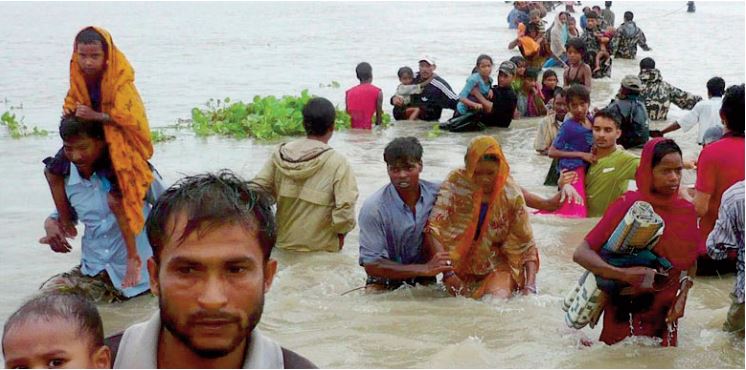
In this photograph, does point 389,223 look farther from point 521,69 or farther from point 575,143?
point 521,69

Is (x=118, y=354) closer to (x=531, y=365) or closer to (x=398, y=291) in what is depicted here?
(x=531, y=365)

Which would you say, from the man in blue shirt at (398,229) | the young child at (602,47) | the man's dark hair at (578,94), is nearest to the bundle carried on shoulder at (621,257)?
the man in blue shirt at (398,229)

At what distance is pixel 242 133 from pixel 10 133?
3.07m

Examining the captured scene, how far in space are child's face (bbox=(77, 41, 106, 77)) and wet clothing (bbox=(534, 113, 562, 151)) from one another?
5414 millimetres

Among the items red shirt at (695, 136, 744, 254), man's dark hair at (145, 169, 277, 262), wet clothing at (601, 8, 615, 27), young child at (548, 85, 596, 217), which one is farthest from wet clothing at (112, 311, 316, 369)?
wet clothing at (601, 8, 615, 27)

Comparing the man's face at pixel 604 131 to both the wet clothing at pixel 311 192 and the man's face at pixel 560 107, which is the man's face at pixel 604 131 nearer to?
the man's face at pixel 560 107

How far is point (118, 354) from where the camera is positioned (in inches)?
85.7

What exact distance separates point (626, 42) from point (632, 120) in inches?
556

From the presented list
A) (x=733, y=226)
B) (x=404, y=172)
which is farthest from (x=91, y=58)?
(x=733, y=226)

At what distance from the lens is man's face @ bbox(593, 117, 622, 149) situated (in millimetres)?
7219

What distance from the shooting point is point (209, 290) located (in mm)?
2119

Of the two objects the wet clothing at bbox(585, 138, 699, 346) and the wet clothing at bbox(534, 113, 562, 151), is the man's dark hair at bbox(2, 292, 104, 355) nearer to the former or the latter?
the wet clothing at bbox(585, 138, 699, 346)

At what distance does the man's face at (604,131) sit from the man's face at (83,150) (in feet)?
11.4

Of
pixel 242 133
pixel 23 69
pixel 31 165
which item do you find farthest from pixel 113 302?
pixel 23 69
